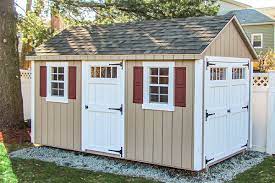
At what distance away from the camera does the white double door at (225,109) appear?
796 cm

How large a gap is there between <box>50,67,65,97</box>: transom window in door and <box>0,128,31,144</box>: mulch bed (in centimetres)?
195

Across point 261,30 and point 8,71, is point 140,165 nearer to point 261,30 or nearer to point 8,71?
point 8,71

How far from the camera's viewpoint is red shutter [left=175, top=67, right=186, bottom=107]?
25.2ft

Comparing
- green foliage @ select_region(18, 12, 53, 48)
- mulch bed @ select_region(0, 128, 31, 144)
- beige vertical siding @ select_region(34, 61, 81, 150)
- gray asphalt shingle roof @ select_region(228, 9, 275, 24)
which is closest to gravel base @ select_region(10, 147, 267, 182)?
beige vertical siding @ select_region(34, 61, 81, 150)

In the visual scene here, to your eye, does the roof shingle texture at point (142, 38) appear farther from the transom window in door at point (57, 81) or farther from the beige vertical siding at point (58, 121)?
the beige vertical siding at point (58, 121)

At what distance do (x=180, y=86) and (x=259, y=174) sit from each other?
219cm

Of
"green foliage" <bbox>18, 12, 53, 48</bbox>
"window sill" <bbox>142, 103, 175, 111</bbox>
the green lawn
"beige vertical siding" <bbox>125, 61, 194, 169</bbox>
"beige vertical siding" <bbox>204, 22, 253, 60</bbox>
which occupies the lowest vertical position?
the green lawn

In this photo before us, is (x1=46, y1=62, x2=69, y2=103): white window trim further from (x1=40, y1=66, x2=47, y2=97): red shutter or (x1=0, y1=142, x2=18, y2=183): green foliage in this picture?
(x1=0, y1=142, x2=18, y2=183): green foliage

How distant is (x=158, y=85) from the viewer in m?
8.02

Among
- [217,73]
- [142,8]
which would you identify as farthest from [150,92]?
[142,8]

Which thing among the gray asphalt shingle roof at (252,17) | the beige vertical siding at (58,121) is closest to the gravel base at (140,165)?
the beige vertical siding at (58,121)

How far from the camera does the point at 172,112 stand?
784cm

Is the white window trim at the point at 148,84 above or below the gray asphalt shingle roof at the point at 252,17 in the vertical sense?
below

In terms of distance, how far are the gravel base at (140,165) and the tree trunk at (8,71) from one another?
2.33 metres
